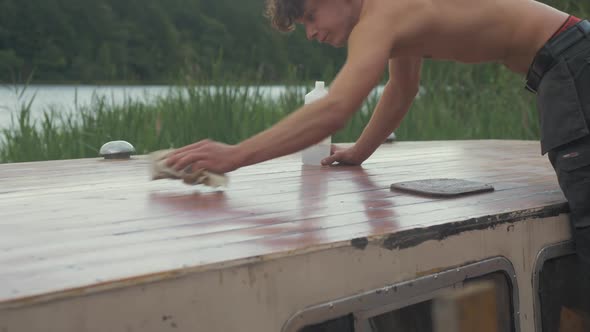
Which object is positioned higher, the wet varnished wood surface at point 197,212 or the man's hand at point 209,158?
the man's hand at point 209,158

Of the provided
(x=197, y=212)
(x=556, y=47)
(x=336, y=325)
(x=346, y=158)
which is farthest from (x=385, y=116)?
Answer: (x=336, y=325)

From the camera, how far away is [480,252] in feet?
5.11

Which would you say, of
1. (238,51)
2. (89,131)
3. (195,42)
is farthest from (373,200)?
(195,42)

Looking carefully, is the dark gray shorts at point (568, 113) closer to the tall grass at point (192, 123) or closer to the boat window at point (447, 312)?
the boat window at point (447, 312)

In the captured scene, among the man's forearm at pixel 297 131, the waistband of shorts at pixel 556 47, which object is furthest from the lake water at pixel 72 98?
the waistband of shorts at pixel 556 47

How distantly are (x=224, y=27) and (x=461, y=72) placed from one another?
3.33 meters

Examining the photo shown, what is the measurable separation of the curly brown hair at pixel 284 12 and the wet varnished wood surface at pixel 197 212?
0.46 meters

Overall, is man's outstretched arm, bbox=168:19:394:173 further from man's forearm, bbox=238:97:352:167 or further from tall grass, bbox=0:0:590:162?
tall grass, bbox=0:0:590:162

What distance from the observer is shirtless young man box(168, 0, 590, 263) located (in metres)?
1.88

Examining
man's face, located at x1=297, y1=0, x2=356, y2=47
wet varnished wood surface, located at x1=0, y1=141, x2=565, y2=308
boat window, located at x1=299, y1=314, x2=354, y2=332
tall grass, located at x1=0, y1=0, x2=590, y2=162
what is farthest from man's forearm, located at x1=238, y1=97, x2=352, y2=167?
tall grass, located at x1=0, y1=0, x2=590, y2=162

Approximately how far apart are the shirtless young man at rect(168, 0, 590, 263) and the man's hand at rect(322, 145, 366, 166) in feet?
1.73

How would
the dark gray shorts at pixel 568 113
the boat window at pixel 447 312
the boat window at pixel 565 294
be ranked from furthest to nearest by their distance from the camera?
1. the dark gray shorts at pixel 568 113
2. the boat window at pixel 565 294
3. the boat window at pixel 447 312

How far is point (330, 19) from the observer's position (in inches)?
86.3

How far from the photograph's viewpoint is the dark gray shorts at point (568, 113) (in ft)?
6.48
